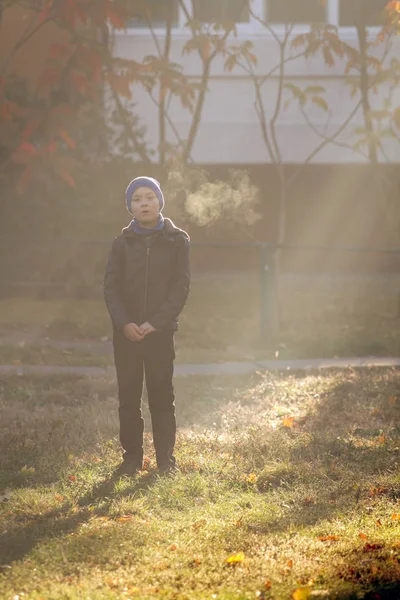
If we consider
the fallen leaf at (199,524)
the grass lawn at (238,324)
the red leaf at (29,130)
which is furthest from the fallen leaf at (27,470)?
the red leaf at (29,130)

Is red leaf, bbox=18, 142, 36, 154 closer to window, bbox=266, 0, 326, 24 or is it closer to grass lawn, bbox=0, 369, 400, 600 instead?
grass lawn, bbox=0, 369, 400, 600

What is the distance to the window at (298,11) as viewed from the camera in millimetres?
12859

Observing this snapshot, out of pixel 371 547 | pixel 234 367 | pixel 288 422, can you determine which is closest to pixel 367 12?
pixel 234 367

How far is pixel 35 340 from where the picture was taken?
31.0 feet

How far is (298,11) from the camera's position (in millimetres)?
12969

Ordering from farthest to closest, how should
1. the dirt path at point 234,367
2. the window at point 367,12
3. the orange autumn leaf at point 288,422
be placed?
the window at point 367,12
the dirt path at point 234,367
the orange autumn leaf at point 288,422

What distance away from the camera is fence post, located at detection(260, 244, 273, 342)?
9531mm

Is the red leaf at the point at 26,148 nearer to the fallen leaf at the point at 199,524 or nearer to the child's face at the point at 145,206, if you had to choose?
the child's face at the point at 145,206

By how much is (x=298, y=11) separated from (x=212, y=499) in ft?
31.8

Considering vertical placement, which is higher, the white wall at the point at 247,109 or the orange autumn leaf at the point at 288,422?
the white wall at the point at 247,109

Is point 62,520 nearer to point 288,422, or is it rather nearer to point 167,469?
point 167,469

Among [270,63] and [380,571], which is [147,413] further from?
[270,63]

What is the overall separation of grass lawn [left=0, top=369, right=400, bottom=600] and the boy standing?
0.48m

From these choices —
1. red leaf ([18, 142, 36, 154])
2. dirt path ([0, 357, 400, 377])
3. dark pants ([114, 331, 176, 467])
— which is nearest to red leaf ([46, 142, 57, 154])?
red leaf ([18, 142, 36, 154])
